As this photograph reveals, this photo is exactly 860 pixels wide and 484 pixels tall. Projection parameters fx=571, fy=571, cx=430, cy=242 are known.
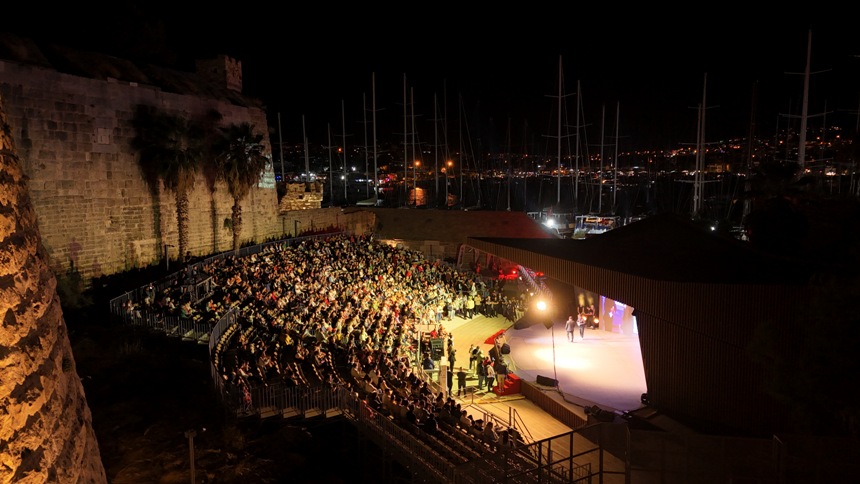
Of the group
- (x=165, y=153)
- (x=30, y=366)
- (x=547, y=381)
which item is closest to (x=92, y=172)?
(x=165, y=153)

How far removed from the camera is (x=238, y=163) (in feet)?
94.5

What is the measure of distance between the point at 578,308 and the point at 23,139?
2146cm

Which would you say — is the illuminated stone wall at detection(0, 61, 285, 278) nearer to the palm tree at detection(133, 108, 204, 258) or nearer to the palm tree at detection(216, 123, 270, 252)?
the palm tree at detection(133, 108, 204, 258)

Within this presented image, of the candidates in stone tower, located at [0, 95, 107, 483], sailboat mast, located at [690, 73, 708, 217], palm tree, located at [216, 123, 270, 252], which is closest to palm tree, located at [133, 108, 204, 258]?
palm tree, located at [216, 123, 270, 252]

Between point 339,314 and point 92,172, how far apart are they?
12.5 metres

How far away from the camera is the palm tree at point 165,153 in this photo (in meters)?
24.6

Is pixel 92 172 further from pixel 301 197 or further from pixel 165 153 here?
pixel 301 197

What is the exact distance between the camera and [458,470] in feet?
27.1

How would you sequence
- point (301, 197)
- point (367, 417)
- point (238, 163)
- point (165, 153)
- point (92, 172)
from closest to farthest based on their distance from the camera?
point (367, 417) → point (92, 172) → point (165, 153) → point (238, 163) → point (301, 197)

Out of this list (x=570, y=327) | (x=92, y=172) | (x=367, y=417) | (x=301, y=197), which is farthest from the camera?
(x=301, y=197)

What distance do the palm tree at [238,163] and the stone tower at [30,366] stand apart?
2305 cm

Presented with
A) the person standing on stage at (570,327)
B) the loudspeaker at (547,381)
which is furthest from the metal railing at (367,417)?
the person standing on stage at (570,327)

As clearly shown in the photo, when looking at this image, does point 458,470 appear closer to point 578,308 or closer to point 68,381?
point 68,381

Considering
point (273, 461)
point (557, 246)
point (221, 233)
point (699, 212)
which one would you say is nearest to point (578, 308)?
point (557, 246)
